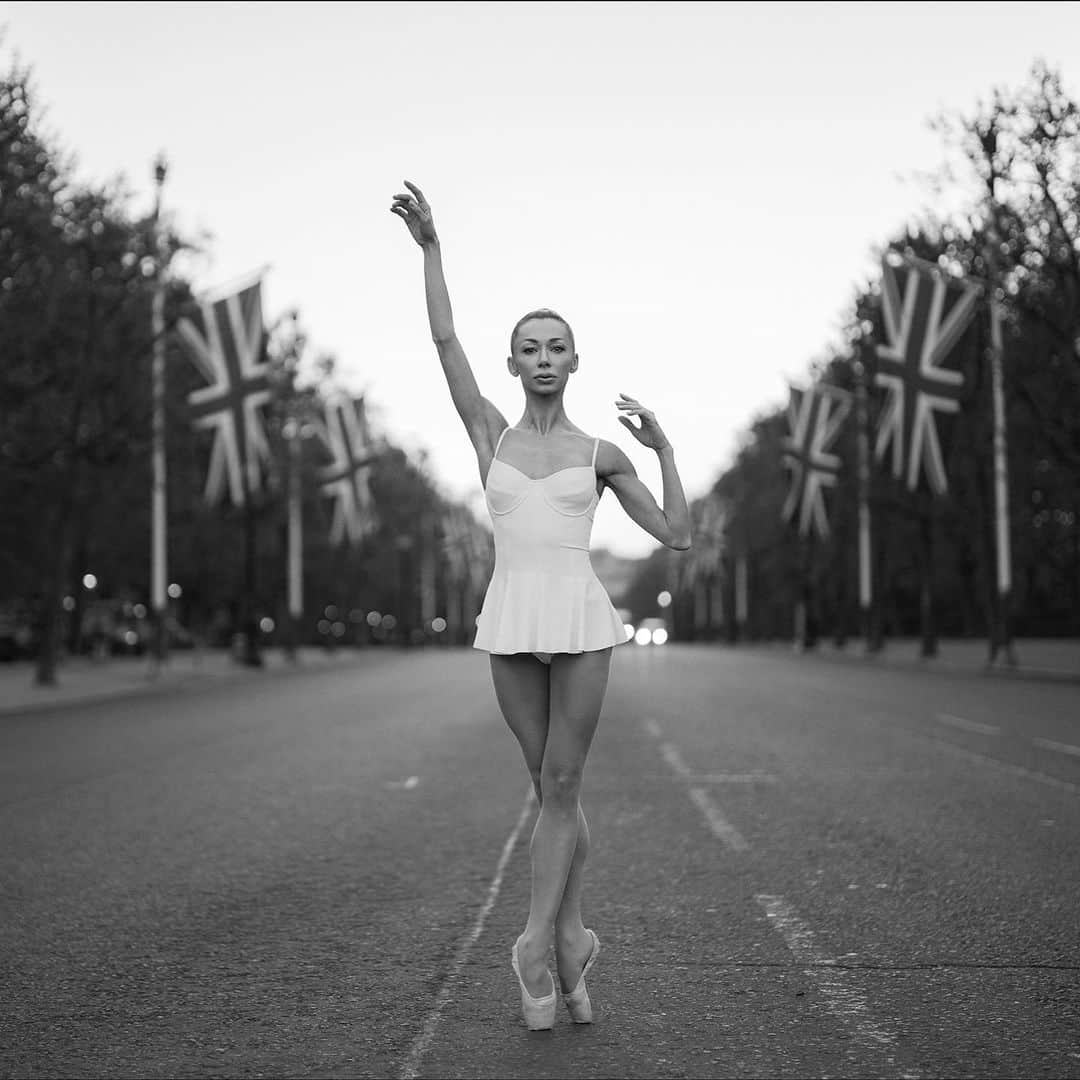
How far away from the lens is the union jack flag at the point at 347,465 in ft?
154

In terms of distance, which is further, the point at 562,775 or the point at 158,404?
the point at 158,404

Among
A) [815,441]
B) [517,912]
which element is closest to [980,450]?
[815,441]

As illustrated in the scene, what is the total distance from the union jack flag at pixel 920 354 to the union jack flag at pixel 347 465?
18734mm

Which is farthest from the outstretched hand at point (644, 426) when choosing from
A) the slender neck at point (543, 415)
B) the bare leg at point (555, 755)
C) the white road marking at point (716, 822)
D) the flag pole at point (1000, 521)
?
the flag pole at point (1000, 521)

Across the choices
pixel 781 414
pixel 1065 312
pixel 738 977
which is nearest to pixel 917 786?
pixel 738 977

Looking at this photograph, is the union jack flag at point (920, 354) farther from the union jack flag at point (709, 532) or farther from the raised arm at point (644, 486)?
the union jack flag at point (709, 532)

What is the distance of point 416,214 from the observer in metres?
5.12

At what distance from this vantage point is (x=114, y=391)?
1249 inches

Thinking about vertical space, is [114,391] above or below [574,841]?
above

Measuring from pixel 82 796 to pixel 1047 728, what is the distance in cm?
1088

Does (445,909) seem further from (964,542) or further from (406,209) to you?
(964,542)

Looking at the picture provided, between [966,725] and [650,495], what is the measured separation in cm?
1420

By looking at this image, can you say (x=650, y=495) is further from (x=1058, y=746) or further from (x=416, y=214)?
(x=1058, y=746)

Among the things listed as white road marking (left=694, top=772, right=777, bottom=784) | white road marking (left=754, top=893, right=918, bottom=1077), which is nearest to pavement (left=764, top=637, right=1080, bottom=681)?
white road marking (left=694, top=772, right=777, bottom=784)
